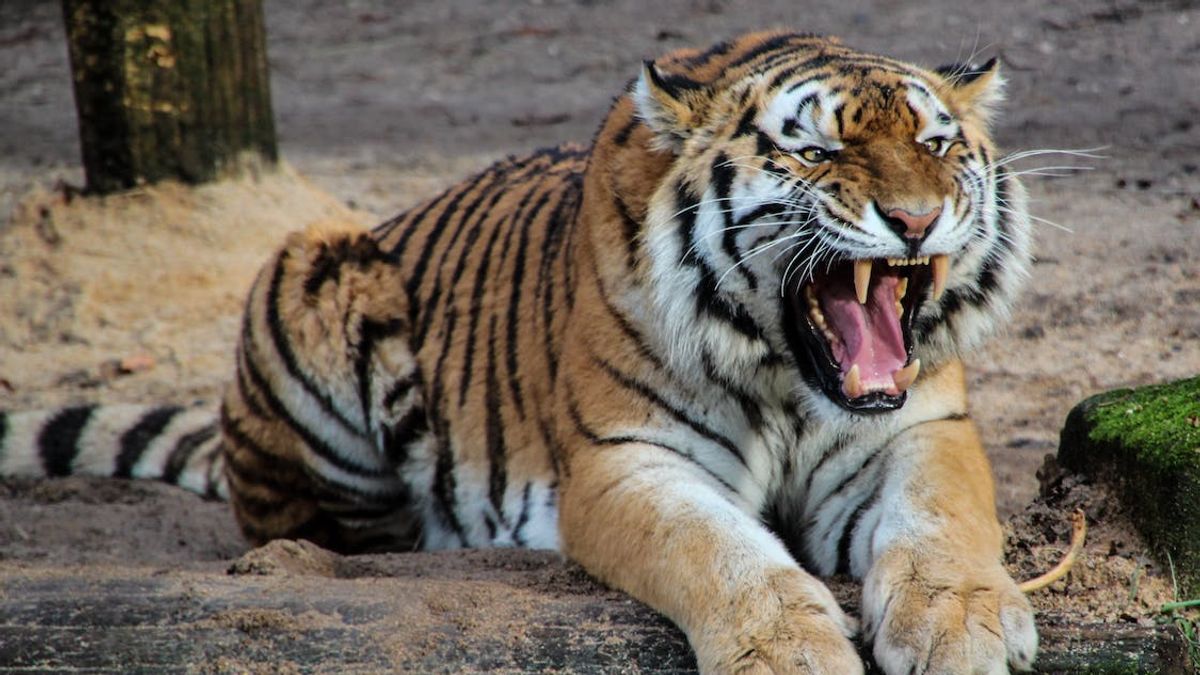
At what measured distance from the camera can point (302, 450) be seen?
12.1 ft

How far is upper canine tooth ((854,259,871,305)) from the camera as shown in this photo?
2510mm

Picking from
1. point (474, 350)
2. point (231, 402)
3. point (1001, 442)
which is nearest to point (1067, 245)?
point (1001, 442)

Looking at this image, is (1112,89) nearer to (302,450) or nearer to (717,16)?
(717,16)

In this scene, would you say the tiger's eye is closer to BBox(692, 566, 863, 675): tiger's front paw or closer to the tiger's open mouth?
the tiger's open mouth

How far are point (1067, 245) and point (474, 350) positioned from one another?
284cm

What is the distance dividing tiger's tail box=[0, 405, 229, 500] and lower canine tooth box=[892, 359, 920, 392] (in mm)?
2307

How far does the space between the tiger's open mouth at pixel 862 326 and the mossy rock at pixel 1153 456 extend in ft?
1.22

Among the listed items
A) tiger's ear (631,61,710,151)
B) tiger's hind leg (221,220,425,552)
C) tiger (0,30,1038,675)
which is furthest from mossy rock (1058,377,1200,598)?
tiger's hind leg (221,220,425,552)

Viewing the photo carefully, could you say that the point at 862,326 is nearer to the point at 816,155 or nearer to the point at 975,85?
the point at 816,155

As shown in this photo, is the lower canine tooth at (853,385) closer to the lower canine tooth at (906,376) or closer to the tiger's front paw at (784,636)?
the lower canine tooth at (906,376)

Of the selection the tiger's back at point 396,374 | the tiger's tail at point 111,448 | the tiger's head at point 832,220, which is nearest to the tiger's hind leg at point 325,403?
the tiger's back at point 396,374

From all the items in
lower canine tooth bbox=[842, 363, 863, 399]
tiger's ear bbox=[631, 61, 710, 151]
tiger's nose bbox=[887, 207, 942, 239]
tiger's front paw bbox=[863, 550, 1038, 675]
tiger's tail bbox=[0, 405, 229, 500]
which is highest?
tiger's ear bbox=[631, 61, 710, 151]

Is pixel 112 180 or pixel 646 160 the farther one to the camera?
pixel 112 180

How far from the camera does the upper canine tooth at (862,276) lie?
251cm
